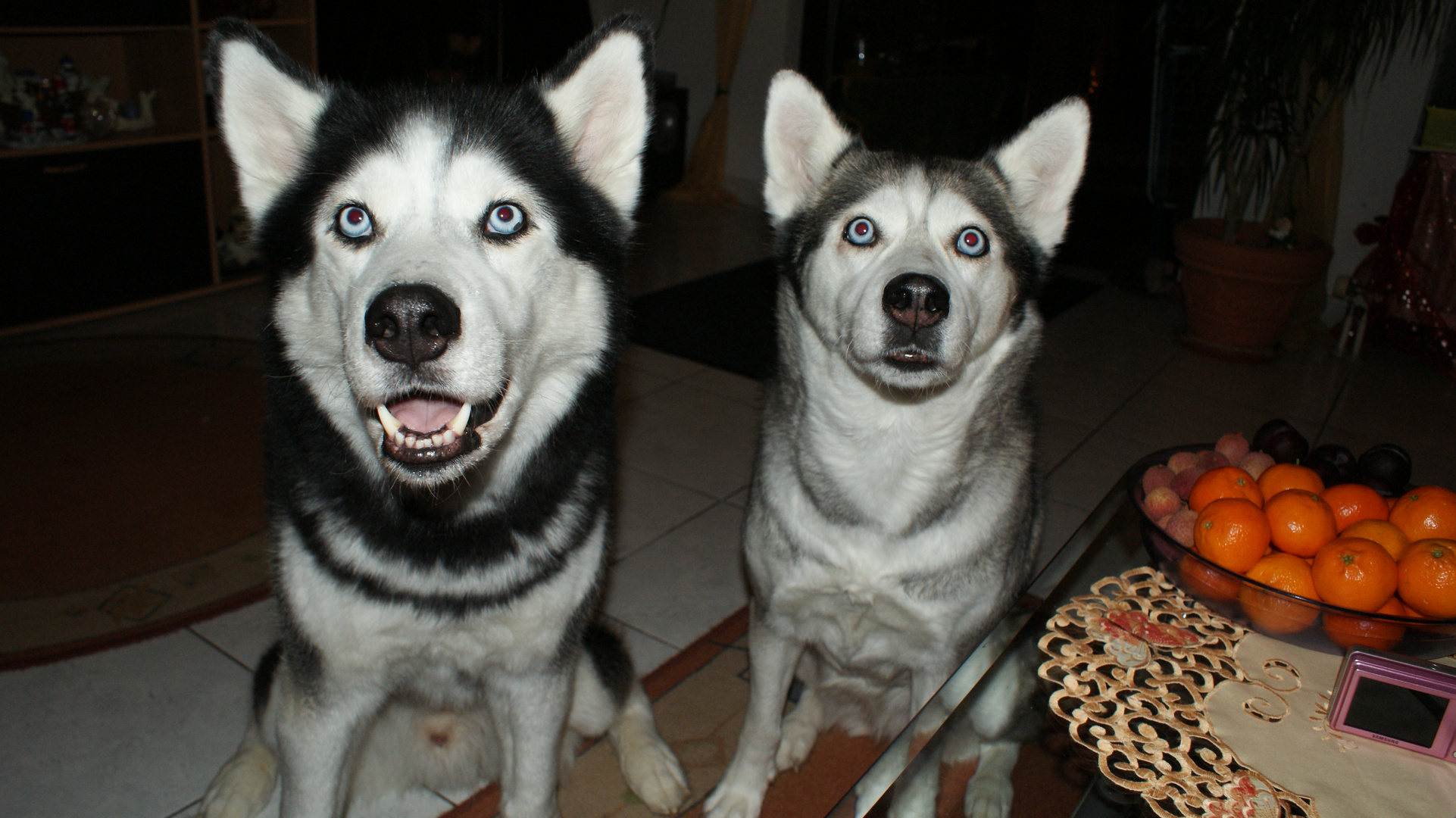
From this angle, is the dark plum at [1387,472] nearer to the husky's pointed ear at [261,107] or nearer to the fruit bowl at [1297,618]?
the fruit bowl at [1297,618]

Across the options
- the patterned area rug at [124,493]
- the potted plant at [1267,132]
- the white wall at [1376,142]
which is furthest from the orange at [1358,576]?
the white wall at [1376,142]

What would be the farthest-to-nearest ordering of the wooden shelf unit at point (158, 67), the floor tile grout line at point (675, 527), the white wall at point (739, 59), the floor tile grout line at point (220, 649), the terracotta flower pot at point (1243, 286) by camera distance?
the white wall at point (739, 59) < the terracotta flower pot at point (1243, 286) < the wooden shelf unit at point (158, 67) < the floor tile grout line at point (675, 527) < the floor tile grout line at point (220, 649)

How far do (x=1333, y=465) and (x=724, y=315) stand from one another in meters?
3.61

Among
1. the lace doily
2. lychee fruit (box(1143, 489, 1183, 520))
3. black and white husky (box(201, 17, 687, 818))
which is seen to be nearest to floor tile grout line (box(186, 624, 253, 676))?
black and white husky (box(201, 17, 687, 818))

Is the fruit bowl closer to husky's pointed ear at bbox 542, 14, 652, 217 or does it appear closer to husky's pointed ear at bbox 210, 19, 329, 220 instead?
husky's pointed ear at bbox 542, 14, 652, 217

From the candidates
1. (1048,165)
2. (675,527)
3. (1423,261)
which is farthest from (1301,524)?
(1423,261)

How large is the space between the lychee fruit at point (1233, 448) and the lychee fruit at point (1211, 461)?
14 millimetres

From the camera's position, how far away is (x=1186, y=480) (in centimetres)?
155

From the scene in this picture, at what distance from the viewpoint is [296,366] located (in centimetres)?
140

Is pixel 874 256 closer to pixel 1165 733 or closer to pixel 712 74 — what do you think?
pixel 1165 733

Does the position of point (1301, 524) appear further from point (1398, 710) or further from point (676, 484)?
point (676, 484)

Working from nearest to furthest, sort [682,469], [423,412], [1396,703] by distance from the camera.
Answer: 1. [1396,703]
2. [423,412]
3. [682,469]

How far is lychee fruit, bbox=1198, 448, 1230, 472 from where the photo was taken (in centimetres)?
159

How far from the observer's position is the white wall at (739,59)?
293 inches
